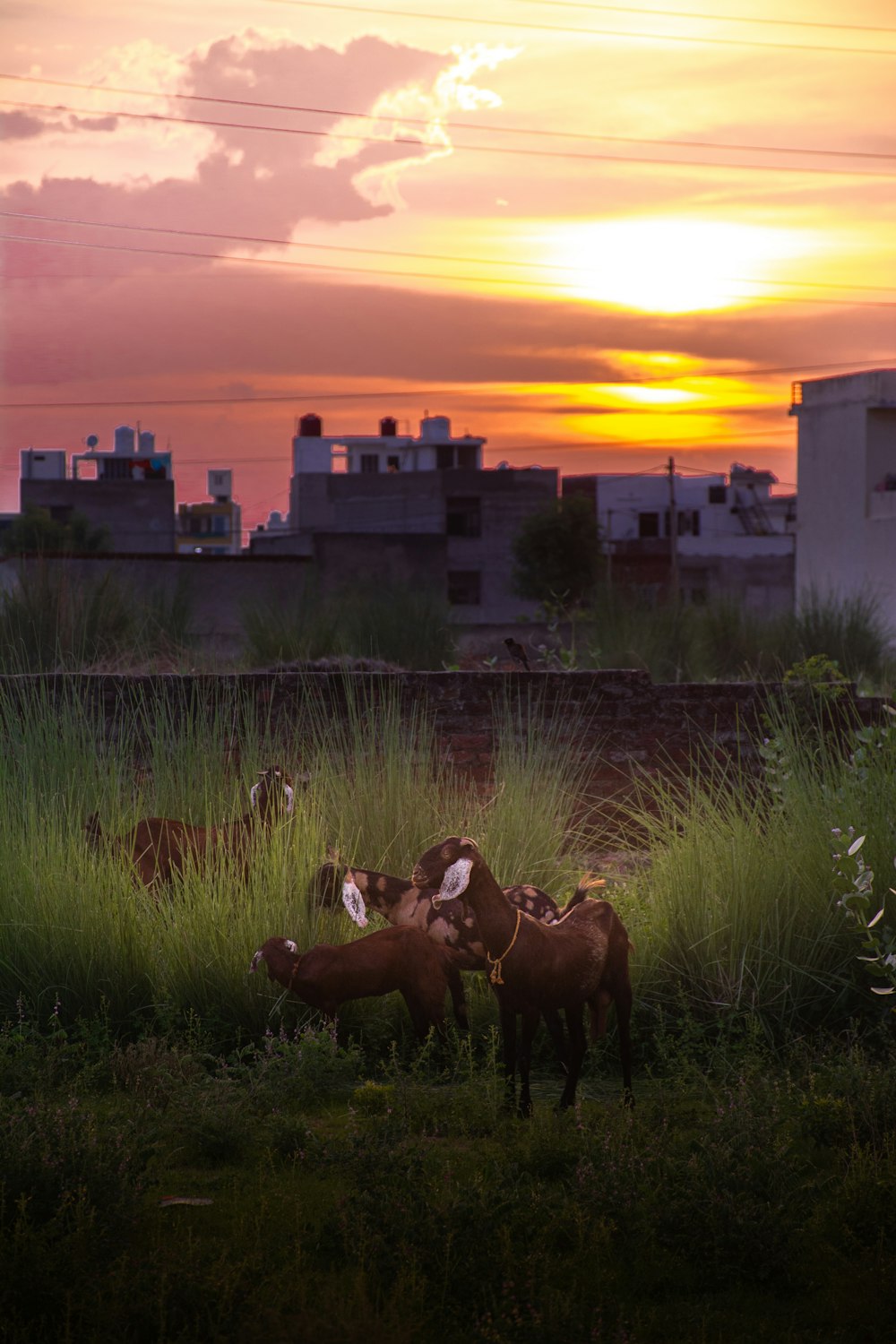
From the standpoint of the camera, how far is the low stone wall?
31.3 ft

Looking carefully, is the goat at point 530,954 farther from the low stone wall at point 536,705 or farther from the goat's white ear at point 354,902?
the low stone wall at point 536,705

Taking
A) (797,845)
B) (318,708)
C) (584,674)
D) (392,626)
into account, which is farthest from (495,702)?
(392,626)

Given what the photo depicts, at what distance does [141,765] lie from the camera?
9648mm

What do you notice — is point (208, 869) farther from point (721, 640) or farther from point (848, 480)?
point (848, 480)

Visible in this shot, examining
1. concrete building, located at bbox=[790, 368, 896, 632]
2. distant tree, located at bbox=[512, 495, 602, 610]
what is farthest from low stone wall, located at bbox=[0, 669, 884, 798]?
distant tree, located at bbox=[512, 495, 602, 610]

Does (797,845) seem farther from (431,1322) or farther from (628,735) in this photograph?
(628,735)

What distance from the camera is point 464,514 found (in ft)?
193

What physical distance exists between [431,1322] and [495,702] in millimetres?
6871

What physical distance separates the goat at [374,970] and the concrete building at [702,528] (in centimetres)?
5061

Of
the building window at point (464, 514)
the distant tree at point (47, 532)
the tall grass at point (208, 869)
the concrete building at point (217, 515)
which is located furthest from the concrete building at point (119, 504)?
the tall grass at point (208, 869)

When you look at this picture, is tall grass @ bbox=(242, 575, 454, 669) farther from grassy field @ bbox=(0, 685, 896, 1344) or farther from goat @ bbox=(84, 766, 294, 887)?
goat @ bbox=(84, 766, 294, 887)

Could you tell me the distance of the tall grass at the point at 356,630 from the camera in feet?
49.0

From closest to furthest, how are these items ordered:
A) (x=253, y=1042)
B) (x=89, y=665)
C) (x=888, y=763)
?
(x=253, y=1042) → (x=888, y=763) → (x=89, y=665)

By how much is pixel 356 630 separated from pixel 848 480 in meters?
22.2
